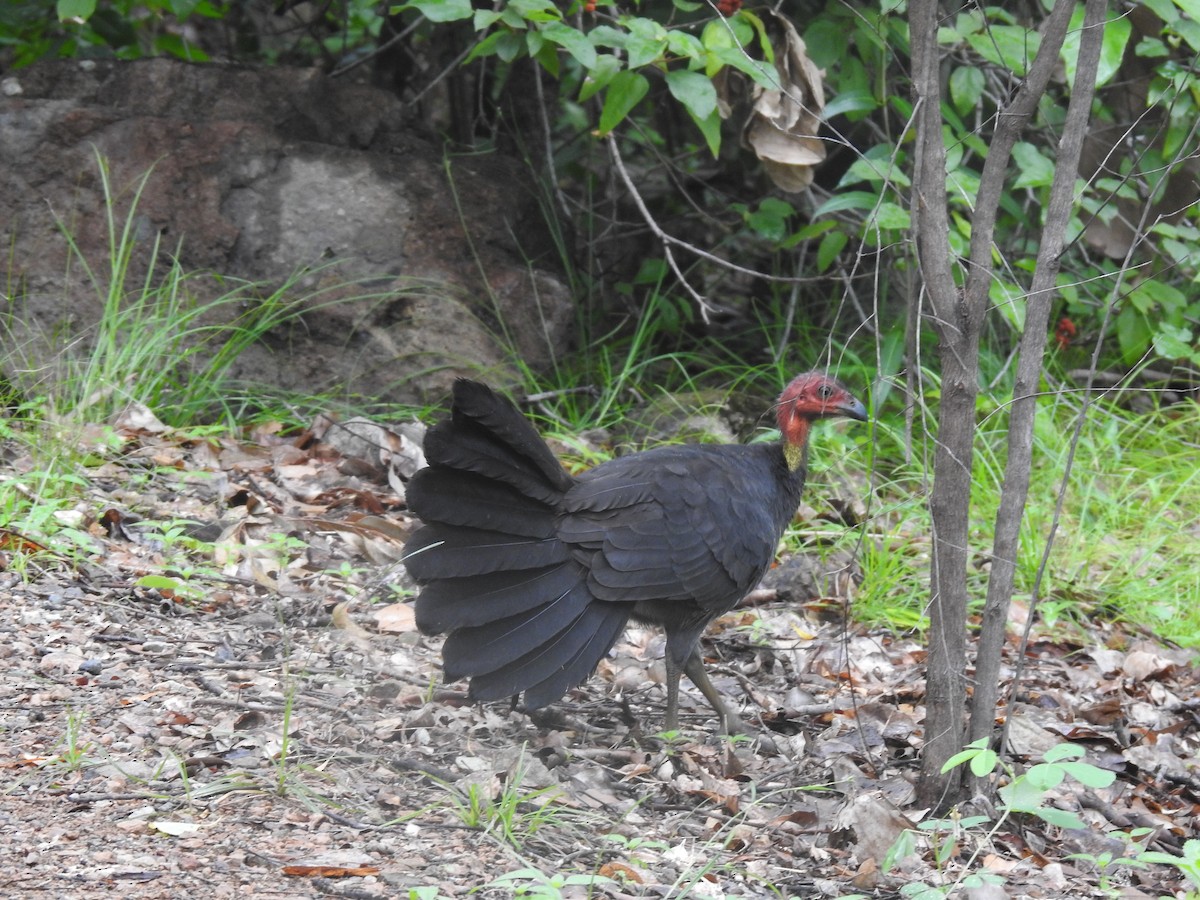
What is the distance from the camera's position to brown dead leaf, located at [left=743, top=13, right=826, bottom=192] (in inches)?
191

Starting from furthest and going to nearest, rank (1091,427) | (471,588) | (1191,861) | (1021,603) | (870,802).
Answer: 1. (1091,427)
2. (1021,603)
3. (471,588)
4. (870,802)
5. (1191,861)

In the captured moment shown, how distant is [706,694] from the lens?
12.5 feet

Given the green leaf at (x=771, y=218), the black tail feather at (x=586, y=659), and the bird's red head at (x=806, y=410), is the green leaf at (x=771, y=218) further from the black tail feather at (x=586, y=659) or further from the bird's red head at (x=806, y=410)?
the black tail feather at (x=586, y=659)

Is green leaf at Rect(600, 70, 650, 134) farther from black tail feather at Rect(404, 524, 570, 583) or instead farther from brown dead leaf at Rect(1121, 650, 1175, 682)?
brown dead leaf at Rect(1121, 650, 1175, 682)

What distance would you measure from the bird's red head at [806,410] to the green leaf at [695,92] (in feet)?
3.39

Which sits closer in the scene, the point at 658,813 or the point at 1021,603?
the point at 658,813

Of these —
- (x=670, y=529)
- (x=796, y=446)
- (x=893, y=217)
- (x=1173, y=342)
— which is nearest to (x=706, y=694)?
(x=670, y=529)

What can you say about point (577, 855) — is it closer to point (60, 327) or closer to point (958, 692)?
point (958, 692)

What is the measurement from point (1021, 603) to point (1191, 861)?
7.69ft

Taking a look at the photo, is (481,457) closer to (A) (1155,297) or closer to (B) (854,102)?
(B) (854,102)

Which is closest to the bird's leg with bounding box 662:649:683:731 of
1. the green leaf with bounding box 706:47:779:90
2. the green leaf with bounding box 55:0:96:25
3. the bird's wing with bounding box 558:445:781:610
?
the bird's wing with bounding box 558:445:781:610

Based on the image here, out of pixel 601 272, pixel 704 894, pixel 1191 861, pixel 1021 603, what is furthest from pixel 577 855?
pixel 601 272

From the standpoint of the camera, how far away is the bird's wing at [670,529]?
11.7ft

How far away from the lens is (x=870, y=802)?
307 centimetres
